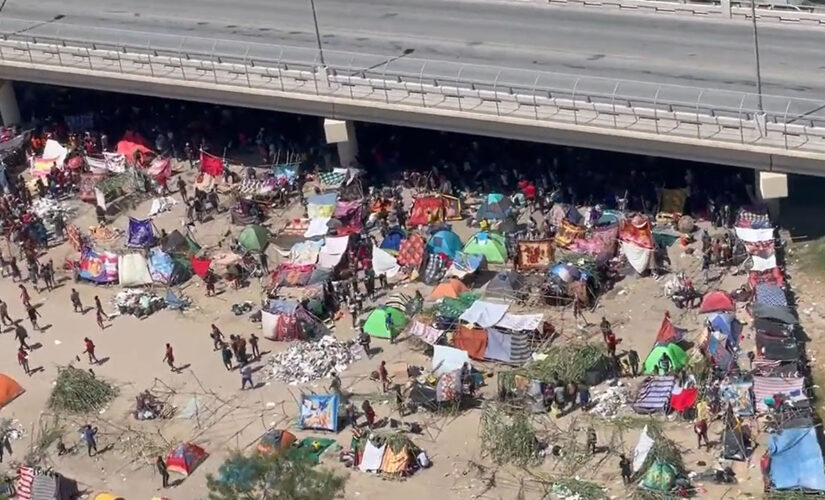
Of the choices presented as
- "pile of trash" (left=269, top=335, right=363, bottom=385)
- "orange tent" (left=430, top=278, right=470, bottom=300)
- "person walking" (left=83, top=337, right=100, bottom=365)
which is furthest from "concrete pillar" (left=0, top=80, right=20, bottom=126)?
"orange tent" (left=430, top=278, right=470, bottom=300)

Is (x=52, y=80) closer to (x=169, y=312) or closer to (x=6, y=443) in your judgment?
(x=169, y=312)

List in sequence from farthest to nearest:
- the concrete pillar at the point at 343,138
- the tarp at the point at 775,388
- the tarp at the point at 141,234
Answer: the concrete pillar at the point at 343,138 → the tarp at the point at 141,234 → the tarp at the point at 775,388

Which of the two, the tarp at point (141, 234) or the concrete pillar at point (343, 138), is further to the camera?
the concrete pillar at point (343, 138)

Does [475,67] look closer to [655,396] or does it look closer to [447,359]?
[447,359]

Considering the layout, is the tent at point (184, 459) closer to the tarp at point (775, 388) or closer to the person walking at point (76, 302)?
the person walking at point (76, 302)

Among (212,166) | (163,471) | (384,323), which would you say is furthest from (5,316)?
(384,323)

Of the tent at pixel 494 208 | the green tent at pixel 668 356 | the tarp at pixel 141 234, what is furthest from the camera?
the tarp at pixel 141 234

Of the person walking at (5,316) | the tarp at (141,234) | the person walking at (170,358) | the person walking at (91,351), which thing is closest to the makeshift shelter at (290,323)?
the person walking at (170,358)

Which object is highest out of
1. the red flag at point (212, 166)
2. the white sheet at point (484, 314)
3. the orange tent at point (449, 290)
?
the red flag at point (212, 166)

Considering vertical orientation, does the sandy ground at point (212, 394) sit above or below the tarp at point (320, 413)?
below
